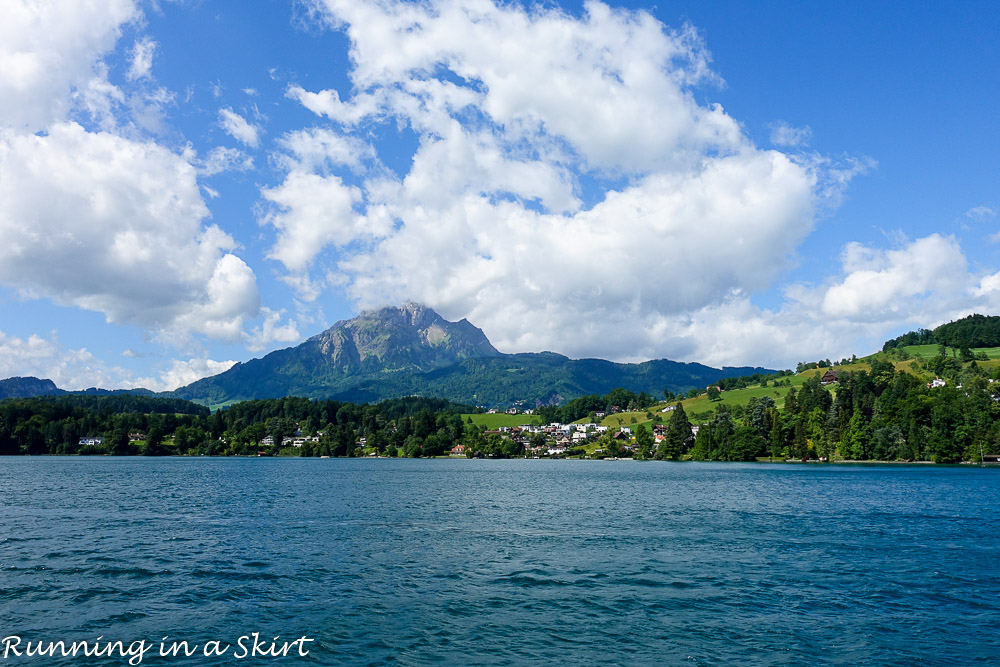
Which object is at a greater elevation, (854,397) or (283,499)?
(854,397)

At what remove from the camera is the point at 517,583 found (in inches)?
1127

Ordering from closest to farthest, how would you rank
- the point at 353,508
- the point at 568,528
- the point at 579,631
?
the point at 579,631, the point at 568,528, the point at 353,508

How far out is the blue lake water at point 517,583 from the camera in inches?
810

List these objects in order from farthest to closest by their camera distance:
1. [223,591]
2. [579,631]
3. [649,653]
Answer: [223,591] → [579,631] → [649,653]

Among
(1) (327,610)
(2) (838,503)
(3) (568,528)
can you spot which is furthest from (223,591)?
(2) (838,503)

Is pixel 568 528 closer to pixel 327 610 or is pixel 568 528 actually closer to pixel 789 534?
pixel 789 534

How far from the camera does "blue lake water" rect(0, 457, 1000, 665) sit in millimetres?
20562

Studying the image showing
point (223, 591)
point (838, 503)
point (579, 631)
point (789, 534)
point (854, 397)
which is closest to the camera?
point (579, 631)

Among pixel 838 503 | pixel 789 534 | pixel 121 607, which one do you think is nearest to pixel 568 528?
pixel 789 534

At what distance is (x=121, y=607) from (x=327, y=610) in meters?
8.11

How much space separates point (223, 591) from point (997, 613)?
31249 mm

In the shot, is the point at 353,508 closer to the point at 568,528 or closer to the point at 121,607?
the point at 568,528

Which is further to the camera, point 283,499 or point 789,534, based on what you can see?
point 283,499

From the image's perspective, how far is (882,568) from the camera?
3206cm
